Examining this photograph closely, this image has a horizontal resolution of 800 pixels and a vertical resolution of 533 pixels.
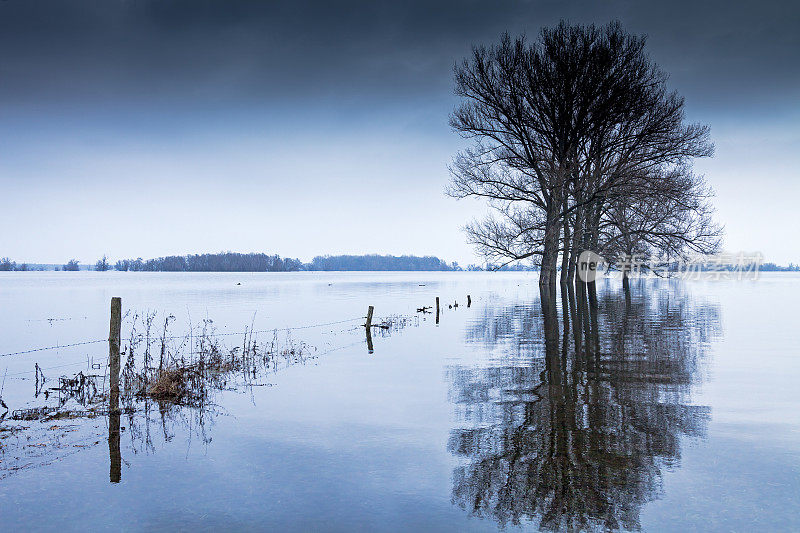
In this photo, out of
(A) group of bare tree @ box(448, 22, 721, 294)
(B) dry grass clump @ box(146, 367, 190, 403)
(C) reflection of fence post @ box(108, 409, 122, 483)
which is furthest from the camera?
(A) group of bare tree @ box(448, 22, 721, 294)

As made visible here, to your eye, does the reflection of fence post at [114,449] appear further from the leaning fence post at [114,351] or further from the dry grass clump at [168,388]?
the dry grass clump at [168,388]

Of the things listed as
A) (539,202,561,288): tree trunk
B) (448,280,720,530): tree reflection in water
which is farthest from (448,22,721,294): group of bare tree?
(448,280,720,530): tree reflection in water

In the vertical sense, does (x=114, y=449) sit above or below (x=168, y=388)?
below

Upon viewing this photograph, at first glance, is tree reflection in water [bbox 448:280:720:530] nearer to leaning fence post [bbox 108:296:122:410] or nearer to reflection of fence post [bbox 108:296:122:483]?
reflection of fence post [bbox 108:296:122:483]

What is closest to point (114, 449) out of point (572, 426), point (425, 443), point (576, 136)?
point (425, 443)

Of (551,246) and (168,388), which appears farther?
(551,246)

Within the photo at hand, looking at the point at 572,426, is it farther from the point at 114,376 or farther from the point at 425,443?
the point at 114,376

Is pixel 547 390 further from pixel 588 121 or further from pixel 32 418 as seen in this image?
pixel 588 121

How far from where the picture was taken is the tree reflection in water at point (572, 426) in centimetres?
673

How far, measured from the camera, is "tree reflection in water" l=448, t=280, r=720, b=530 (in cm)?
673

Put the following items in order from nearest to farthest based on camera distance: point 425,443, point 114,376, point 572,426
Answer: point 425,443 → point 572,426 → point 114,376

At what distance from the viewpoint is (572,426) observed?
9.66 metres

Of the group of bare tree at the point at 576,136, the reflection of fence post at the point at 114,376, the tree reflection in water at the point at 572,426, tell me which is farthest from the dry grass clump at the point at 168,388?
the group of bare tree at the point at 576,136

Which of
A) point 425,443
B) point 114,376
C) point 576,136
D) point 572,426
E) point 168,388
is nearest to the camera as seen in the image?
point 425,443
